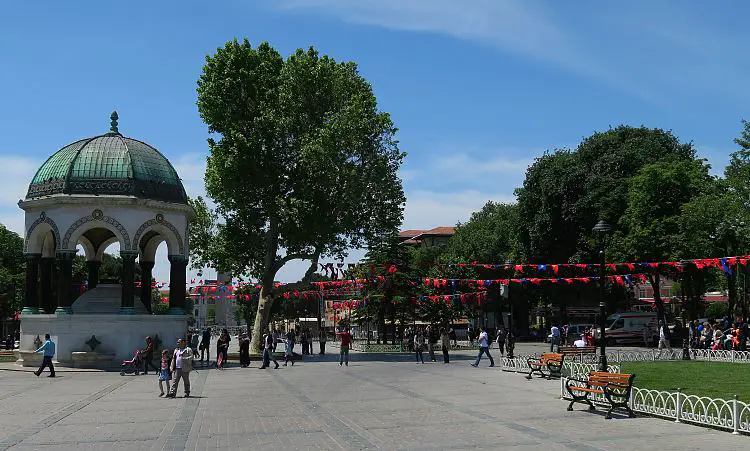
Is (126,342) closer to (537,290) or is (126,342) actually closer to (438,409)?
(438,409)

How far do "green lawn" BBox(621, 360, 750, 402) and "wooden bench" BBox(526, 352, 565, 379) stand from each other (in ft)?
7.68

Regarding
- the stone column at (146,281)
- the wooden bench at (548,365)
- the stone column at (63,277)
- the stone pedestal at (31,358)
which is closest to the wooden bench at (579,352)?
the wooden bench at (548,365)

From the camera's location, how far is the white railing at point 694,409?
12.3 meters

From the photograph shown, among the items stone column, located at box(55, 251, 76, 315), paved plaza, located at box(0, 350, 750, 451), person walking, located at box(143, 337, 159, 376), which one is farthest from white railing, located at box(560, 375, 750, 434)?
stone column, located at box(55, 251, 76, 315)

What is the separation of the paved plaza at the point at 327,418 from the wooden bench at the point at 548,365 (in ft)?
2.68

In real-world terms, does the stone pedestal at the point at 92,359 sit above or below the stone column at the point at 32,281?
below

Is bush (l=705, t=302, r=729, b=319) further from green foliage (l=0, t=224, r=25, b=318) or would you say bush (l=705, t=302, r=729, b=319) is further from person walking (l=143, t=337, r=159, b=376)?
green foliage (l=0, t=224, r=25, b=318)

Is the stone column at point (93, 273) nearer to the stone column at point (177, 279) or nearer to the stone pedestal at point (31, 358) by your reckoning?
the stone column at point (177, 279)

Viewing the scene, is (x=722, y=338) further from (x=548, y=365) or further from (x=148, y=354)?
(x=148, y=354)

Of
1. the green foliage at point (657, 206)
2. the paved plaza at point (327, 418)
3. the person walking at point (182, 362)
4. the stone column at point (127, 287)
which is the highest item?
the green foliage at point (657, 206)

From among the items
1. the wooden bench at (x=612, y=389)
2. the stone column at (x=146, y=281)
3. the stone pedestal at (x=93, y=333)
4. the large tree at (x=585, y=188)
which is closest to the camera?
the wooden bench at (x=612, y=389)

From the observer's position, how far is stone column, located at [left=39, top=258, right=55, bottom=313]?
3369cm

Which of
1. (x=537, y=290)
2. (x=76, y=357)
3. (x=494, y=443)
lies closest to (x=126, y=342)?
(x=76, y=357)

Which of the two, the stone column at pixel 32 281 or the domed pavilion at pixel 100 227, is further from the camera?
the stone column at pixel 32 281
